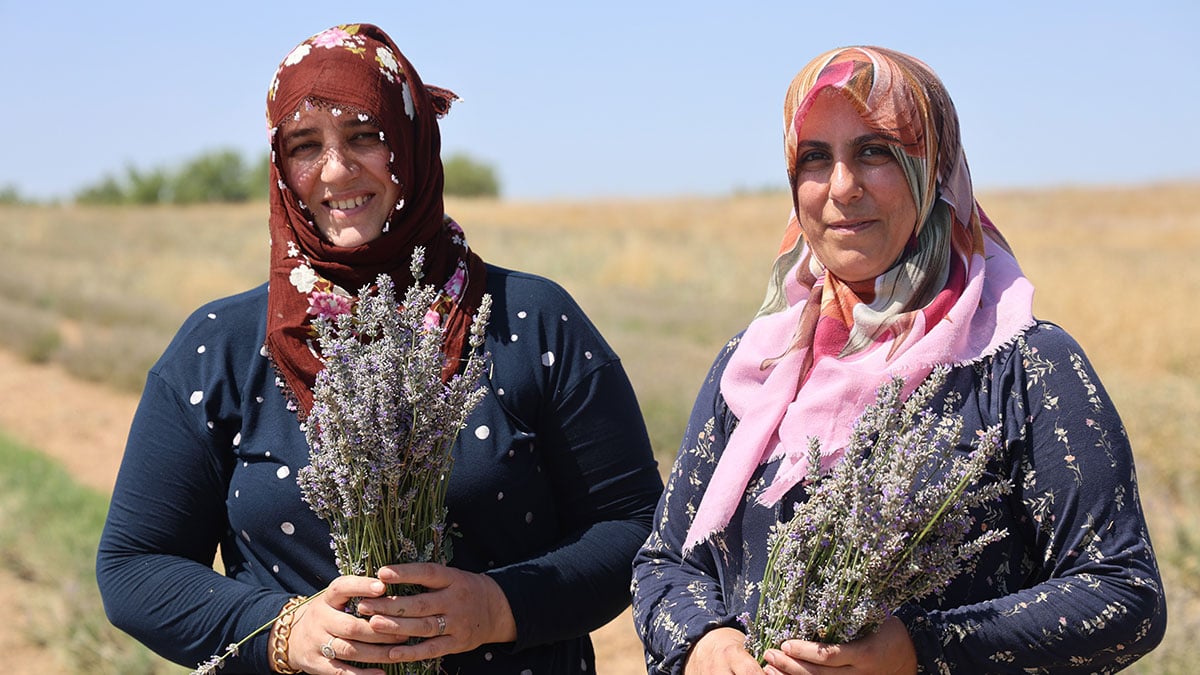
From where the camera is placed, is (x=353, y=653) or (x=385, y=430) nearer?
(x=385, y=430)

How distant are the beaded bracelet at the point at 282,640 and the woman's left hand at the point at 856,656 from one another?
94 cm

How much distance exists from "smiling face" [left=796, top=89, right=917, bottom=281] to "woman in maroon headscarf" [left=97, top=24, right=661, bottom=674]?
62 centimetres

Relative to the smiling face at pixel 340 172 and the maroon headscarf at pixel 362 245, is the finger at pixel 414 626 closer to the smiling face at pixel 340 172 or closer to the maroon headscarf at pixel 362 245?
the maroon headscarf at pixel 362 245

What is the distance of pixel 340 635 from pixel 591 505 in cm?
60

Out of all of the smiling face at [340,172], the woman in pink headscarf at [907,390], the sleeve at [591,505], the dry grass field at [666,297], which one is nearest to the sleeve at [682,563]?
the woman in pink headscarf at [907,390]

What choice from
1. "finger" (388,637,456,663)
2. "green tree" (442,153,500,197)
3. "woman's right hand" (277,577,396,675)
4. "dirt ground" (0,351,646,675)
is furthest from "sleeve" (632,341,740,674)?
"green tree" (442,153,500,197)

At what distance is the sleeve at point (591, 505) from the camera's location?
7.91ft

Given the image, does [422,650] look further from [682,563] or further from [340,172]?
[340,172]

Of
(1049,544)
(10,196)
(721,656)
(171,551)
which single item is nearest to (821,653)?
(721,656)

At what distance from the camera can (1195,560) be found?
19.8ft

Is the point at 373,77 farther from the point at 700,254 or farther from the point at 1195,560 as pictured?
the point at 700,254

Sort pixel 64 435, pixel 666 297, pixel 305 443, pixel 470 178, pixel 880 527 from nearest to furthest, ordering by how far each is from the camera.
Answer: pixel 880 527
pixel 305 443
pixel 64 435
pixel 666 297
pixel 470 178

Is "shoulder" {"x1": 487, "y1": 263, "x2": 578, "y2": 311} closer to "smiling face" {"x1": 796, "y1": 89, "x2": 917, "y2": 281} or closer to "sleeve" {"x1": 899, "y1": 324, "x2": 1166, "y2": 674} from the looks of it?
"smiling face" {"x1": 796, "y1": 89, "x2": 917, "y2": 281}

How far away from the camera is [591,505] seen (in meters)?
2.54
